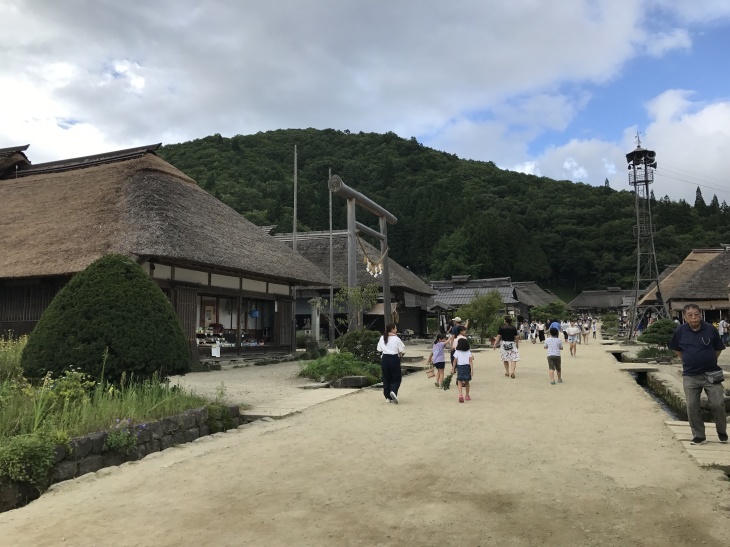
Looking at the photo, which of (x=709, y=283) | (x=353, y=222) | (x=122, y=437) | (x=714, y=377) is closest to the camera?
(x=122, y=437)

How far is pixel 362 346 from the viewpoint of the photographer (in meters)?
14.6

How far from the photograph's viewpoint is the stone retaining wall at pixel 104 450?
4723mm

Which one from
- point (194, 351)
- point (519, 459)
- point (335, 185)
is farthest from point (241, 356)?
point (519, 459)

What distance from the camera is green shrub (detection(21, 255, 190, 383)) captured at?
23.7ft

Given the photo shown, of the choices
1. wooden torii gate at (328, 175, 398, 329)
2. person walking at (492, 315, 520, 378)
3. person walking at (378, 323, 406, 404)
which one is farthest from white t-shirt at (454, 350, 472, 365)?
wooden torii gate at (328, 175, 398, 329)

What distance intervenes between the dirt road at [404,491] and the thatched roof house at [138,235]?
8207 mm

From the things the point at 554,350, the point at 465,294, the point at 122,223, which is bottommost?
the point at 554,350

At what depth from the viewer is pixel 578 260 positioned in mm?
73688

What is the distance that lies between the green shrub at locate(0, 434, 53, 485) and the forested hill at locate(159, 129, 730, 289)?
42.7 meters

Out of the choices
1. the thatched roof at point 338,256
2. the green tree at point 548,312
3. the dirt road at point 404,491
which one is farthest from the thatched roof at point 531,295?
the dirt road at point 404,491

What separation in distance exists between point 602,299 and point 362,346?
196 ft

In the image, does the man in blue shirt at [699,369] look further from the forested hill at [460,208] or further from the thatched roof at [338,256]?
the forested hill at [460,208]

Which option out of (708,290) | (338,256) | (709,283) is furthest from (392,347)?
(709,283)

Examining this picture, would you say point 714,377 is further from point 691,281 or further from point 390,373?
point 691,281
